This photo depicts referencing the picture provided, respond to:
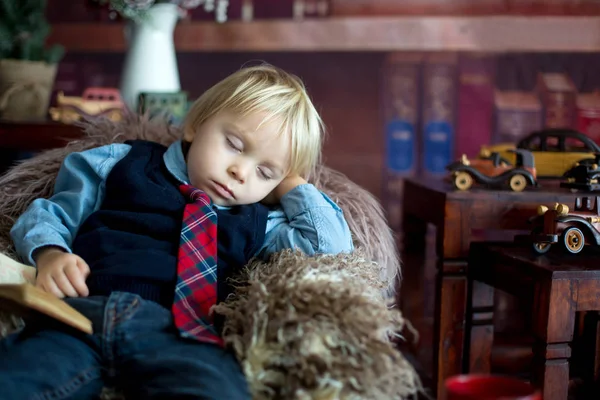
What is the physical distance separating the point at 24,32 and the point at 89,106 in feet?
0.97

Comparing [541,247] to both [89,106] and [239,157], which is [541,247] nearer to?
[239,157]

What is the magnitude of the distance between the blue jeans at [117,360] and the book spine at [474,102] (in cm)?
138

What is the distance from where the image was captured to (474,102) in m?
2.12

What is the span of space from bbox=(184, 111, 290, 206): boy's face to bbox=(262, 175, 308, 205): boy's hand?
0.23 ft

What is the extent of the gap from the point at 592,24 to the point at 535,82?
0.23m

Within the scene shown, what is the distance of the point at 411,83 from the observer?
2.13 metres

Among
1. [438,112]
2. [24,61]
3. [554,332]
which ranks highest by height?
[24,61]

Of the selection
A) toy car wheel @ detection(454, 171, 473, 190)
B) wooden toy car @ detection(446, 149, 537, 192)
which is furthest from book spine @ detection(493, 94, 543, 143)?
toy car wheel @ detection(454, 171, 473, 190)

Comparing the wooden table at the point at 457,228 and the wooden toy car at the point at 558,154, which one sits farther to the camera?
the wooden toy car at the point at 558,154

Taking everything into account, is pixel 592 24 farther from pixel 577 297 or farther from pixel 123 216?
pixel 123 216

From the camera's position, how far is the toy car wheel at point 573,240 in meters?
1.26

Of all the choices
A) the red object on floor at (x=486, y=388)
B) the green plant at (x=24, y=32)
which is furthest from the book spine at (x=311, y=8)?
the red object on floor at (x=486, y=388)

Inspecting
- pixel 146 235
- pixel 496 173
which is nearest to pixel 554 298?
pixel 496 173

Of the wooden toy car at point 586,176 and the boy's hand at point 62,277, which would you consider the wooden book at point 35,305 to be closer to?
the boy's hand at point 62,277
